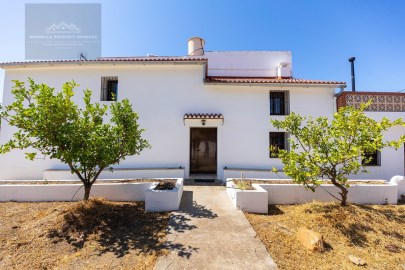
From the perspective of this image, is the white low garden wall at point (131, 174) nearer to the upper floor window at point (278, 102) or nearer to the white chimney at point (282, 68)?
the upper floor window at point (278, 102)

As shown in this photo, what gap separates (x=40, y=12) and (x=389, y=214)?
66.6 ft

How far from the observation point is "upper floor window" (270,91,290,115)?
10.7 m

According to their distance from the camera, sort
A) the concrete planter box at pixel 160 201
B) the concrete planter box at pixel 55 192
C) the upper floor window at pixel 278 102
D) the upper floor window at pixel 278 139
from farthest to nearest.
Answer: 1. the upper floor window at pixel 278 102
2. the upper floor window at pixel 278 139
3. the concrete planter box at pixel 55 192
4. the concrete planter box at pixel 160 201

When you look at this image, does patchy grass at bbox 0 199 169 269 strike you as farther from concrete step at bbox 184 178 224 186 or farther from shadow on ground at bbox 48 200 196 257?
concrete step at bbox 184 178 224 186

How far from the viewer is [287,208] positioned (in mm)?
6484

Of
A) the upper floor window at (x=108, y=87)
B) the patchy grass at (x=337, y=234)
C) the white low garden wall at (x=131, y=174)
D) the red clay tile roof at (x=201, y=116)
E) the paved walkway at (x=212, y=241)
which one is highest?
the upper floor window at (x=108, y=87)

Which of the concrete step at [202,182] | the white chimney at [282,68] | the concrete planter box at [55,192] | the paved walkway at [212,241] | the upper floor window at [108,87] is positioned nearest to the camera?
the paved walkway at [212,241]

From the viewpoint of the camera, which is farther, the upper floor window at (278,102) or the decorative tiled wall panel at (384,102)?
the upper floor window at (278,102)

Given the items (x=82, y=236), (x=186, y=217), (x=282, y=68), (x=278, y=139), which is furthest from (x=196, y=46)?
(x=82, y=236)

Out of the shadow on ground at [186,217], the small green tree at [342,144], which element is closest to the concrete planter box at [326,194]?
the small green tree at [342,144]

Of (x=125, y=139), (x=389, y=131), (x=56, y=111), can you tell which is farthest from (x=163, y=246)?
(x=389, y=131)

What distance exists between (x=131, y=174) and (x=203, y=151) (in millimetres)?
3828

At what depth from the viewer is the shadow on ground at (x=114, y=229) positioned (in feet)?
13.3

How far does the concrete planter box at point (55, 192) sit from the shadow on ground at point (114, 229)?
2.64 ft
